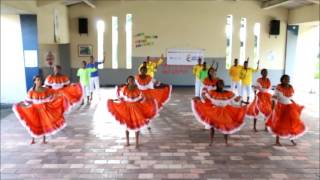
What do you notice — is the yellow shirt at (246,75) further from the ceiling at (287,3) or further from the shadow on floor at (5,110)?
the shadow on floor at (5,110)

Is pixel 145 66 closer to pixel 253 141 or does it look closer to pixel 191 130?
pixel 191 130

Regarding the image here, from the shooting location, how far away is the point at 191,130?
6.66 meters

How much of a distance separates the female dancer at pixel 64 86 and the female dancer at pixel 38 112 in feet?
4.10

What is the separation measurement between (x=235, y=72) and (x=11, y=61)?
17.9 ft

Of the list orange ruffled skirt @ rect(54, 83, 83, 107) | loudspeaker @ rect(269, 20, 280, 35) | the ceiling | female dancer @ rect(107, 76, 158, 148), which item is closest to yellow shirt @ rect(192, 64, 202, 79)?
female dancer @ rect(107, 76, 158, 148)

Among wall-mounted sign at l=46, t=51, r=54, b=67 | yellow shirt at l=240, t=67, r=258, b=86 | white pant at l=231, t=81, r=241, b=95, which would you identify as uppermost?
wall-mounted sign at l=46, t=51, r=54, b=67

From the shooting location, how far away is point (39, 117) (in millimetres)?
5457

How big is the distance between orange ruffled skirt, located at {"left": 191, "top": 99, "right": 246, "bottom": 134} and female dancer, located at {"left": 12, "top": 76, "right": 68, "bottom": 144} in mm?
2380

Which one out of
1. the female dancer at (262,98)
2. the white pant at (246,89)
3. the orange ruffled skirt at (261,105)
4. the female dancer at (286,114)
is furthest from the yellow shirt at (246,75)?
the female dancer at (286,114)

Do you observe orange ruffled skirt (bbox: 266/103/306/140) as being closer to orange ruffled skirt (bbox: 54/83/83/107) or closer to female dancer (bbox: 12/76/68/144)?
female dancer (bbox: 12/76/68/144)

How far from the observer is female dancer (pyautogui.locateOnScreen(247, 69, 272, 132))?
619cm

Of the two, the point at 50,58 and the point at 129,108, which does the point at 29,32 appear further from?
the point at 129,108

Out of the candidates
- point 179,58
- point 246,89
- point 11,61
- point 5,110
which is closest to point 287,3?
point 246,89

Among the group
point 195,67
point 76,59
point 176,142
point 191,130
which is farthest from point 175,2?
point 176,142
